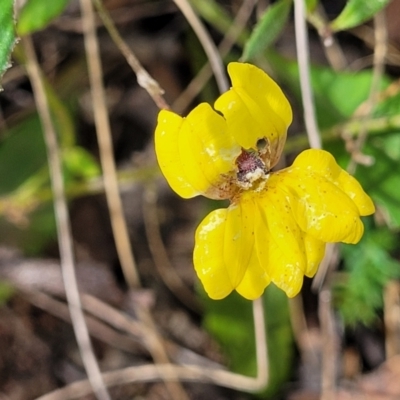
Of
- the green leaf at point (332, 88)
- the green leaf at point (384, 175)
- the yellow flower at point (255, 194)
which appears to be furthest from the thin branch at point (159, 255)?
the yellow flower at point (255, 194)

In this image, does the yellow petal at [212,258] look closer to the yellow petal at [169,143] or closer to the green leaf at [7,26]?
the yellow petal at [169,143]

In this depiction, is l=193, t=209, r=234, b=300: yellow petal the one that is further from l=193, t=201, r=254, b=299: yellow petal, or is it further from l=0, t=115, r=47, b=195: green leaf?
l=0, t=115, r=47, b=195: green leaf

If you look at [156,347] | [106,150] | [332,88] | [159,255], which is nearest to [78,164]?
[106,150]

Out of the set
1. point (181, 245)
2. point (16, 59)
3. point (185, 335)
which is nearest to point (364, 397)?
point (185, 335)

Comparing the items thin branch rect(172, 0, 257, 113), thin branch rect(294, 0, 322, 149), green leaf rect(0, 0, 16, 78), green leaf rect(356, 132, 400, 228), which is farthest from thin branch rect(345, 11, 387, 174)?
green leaf rect(0, 0, 16, 78)

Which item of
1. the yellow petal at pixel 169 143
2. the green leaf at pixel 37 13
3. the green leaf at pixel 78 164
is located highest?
the green leaf at pixel 37 13

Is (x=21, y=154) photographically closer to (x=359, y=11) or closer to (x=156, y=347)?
(x=156, y=347)
